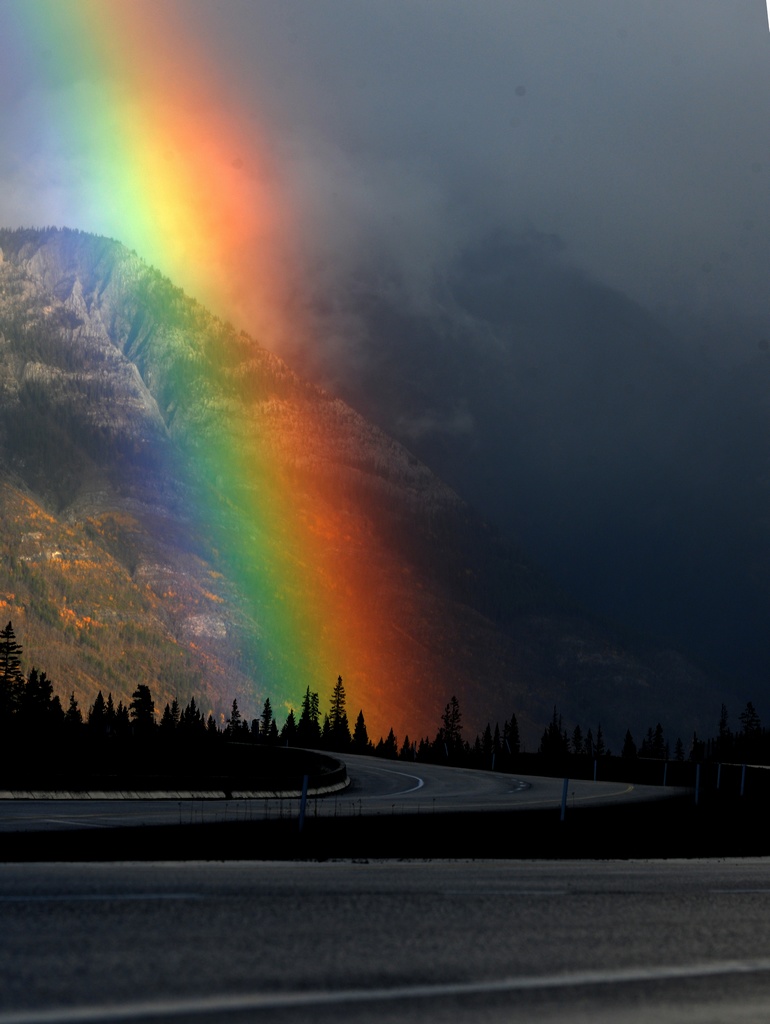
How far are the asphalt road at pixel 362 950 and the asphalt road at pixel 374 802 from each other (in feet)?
37.4

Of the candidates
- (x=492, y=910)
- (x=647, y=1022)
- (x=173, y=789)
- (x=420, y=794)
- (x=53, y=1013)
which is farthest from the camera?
(x=420, y=794)

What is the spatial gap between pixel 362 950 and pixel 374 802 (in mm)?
34617

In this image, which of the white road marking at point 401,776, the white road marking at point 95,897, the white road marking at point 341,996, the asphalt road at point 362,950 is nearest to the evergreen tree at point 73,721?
the white road marking at point 401,776

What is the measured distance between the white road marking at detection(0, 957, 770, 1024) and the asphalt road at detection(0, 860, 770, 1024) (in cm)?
2

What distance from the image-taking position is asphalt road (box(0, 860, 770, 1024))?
730cm

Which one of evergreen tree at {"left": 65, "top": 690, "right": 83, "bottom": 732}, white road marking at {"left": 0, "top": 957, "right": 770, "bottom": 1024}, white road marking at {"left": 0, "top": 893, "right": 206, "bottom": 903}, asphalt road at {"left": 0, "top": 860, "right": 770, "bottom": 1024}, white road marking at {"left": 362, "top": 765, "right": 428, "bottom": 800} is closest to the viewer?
white road marking at {"left": 0, "top": 957, "right": 770, "bottom": 1024}

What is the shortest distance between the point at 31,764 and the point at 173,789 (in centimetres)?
535

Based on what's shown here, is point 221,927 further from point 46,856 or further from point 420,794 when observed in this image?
point 420,794

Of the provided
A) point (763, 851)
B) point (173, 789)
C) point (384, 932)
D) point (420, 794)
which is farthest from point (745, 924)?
point (420, 794)

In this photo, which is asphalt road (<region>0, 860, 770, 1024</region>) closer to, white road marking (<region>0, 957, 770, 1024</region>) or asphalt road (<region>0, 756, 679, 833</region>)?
white road marking (<region>0, 957, 770, 1024</region>)

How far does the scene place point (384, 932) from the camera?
9.95m

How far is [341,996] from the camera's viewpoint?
7.53 metres

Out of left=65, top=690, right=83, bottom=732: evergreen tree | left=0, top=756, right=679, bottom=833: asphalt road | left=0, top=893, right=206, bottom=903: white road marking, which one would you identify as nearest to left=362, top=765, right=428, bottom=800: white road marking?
left=0, top=756, right=679, bottom=833: asphalt road

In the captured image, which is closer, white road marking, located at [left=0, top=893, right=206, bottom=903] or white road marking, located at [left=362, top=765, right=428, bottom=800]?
white road marking, located at [left=0, top=893, right=206, bottom=903]
